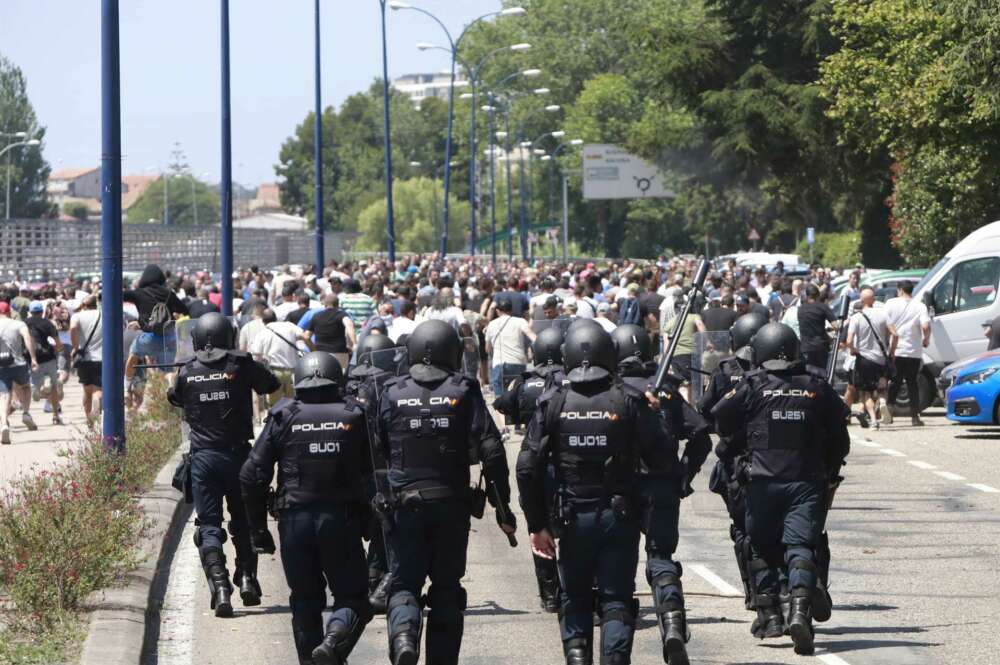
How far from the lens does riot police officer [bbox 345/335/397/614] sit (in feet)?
32.0

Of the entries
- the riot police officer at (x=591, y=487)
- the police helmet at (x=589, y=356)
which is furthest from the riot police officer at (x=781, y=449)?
the police helmet at (x=589, y=356)

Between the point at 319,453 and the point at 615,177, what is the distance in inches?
3156

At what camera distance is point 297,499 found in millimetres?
8133

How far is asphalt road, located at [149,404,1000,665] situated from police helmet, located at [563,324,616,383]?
1.68m

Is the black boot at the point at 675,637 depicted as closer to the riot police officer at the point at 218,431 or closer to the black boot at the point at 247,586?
the black boot at the point at 247,586

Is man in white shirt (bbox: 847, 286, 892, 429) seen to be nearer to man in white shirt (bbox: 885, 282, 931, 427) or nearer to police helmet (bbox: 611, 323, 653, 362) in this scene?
man in white shirt (bbox: 885, 282, 931, 427)

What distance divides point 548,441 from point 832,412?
6.11ft

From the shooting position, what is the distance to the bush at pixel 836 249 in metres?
64.4

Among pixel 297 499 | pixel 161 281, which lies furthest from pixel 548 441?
pixel 161 281

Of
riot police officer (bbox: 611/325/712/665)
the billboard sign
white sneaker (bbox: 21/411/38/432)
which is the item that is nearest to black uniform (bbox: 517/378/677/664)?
riot police officer (bbox: 611/325/712/665)

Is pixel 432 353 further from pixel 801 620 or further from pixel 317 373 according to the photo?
pixel 801 620

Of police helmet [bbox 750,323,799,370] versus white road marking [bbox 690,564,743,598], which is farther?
white road marking [bbox 690,564,743,598]

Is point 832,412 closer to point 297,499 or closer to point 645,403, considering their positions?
point 645,403

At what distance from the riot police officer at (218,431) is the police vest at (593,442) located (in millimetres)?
2952
